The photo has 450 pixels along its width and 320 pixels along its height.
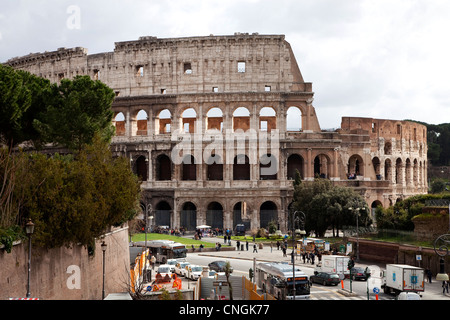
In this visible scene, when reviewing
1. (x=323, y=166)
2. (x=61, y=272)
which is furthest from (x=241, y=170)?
(x=61, y=272)

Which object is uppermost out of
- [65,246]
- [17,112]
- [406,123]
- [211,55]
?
[211,55]

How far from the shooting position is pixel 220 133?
54.1m

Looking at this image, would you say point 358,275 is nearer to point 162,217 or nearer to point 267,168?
point 267,168

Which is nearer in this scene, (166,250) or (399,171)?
(166,250)

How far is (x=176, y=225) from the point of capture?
53531mm

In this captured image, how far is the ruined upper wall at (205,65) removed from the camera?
54.6 m

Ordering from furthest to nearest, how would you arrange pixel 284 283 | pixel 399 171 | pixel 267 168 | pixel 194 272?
pixel 399 171 < pixel 267 168 < pixel 194 272 < pixel 284 283

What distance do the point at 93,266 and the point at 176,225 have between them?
29.5 metres

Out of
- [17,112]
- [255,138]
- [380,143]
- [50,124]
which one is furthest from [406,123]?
[17,112]

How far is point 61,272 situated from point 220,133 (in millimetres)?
Answer: 35150

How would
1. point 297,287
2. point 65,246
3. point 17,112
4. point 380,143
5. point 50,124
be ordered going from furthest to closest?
point 380,143
point 50,124
point 17,112
point 297,287
point 65,246

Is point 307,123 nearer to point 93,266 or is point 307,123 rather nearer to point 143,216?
point 143,216

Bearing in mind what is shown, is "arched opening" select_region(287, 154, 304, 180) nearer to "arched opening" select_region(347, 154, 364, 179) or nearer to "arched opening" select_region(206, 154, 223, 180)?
"arched opening" select_region(347, 154, 364, 179)

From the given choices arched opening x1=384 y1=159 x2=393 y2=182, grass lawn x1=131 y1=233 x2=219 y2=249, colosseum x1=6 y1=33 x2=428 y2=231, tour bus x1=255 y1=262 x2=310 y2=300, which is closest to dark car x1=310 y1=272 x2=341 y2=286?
tour bus x1=255 y1=262 x2=310 y2=300
